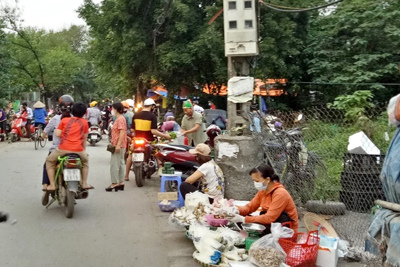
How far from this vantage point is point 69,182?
294 inches

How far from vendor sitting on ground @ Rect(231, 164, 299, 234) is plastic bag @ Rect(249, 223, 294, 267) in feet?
1.06

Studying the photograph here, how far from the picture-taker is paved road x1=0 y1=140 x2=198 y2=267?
586 centimetres

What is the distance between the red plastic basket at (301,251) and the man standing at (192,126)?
5995mm

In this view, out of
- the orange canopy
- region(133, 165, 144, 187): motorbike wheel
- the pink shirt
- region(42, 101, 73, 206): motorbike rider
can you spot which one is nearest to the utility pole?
the pink shirt

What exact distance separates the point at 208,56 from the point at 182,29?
5.13 feet

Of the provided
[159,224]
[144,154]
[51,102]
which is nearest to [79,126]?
[159,224]

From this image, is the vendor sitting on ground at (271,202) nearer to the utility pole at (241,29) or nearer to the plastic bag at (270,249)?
the plastic bag at (270,249)

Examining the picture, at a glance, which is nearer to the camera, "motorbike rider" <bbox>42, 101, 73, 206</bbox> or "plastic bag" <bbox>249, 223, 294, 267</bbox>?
"plastic bag" <bbox>249, 223, 294, 267</bbox>

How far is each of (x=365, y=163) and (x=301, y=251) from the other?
11.2 feet

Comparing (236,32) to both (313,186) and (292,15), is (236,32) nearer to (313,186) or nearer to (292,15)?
(313,186)

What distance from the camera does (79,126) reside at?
7918 millimetres

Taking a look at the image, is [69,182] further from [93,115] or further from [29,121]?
[29,121]

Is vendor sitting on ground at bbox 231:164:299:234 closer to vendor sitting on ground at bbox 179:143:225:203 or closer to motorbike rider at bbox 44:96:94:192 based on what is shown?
vendor sitting on ground at bbox 179:143:225:203

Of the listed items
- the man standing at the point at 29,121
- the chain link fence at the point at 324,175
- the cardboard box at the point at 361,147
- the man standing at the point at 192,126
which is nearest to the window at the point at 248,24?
the chain link fence at the point at 324,175
